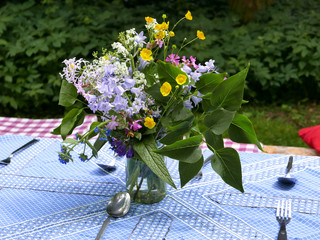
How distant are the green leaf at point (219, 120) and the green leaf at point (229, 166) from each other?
0.17ft

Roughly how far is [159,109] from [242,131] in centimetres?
22

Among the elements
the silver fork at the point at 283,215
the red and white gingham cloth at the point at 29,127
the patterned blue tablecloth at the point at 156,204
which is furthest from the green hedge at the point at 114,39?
the silver fork at the point at 283,215

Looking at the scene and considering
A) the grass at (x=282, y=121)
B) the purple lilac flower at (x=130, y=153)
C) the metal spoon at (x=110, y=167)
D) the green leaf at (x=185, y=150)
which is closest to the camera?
the green leaf at (x=185, y=150)

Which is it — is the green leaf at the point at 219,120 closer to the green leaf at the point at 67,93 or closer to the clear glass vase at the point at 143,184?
the clear glass vase at the point at 143,184

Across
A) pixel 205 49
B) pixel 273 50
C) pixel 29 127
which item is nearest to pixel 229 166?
pixel 29 127

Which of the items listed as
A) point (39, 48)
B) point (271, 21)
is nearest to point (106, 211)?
point (39, 48)

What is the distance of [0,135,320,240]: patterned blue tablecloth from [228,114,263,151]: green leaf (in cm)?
23

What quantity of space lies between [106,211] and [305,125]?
2.74 meters

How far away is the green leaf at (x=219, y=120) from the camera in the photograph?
1052mm

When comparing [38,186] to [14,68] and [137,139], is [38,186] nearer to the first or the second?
[137,139]

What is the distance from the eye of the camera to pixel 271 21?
4.20 metres

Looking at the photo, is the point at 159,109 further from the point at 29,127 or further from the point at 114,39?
the point at 114,39

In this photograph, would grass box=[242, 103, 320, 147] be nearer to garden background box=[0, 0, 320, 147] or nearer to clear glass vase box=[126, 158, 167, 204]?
garden background box=[0, 0, 320, 147]

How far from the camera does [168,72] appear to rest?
1.08m
